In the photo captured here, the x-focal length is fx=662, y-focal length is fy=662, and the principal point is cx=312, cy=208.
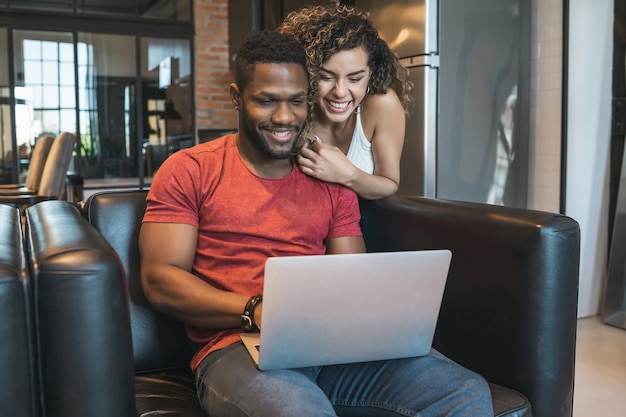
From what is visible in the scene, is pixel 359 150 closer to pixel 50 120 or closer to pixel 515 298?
pixel 515 298

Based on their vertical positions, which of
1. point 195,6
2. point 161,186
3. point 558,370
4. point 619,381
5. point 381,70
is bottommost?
point 619,381

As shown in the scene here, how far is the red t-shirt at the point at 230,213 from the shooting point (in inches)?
55.2

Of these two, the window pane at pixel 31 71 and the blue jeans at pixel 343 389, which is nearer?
the blue jeans at pixel 343 389

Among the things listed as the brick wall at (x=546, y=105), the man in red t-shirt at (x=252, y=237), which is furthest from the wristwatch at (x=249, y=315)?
the brick wall at (x=546, y=105)

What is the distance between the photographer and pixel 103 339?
962 mm

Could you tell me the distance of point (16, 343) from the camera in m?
0.92

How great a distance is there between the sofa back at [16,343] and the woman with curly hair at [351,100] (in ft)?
2.50

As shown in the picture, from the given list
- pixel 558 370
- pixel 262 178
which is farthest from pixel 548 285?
pixel 262 178

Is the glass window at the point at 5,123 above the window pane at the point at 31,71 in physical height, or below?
below

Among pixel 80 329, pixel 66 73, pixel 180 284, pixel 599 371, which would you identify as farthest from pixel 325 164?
pixel 66 73

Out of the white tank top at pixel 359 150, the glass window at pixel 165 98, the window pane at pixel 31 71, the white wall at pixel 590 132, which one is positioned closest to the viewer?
the white tank top at pixel 359 150

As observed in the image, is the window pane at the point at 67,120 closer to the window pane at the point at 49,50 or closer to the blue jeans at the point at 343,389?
the window pane at the point at 49,50

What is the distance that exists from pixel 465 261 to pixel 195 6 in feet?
19.6

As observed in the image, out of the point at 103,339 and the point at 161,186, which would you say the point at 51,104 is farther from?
the point at 103,339
